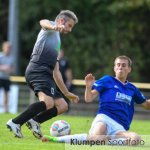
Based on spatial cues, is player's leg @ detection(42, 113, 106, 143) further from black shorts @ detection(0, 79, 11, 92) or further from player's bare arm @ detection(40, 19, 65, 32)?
black shorts @ detection(0, 79, 11, 92)

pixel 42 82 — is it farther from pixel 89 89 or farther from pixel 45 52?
pixel 89 89

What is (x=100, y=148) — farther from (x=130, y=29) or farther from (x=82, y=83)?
(x=130, y=29)

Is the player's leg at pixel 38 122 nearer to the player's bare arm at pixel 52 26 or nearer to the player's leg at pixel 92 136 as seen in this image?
the player's leg at pixel 92 136

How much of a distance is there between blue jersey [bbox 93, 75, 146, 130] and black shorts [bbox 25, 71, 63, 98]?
837 mm

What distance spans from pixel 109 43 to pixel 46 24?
24.2 m

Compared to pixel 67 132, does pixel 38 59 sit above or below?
above

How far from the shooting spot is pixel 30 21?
35.3 m

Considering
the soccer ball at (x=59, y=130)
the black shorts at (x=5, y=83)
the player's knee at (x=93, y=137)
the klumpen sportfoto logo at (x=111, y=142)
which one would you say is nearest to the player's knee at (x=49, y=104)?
the soccer ball at (x=59, y=130)

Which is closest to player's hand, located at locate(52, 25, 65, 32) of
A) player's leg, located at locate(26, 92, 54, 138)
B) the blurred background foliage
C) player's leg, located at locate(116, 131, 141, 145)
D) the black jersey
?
the black jersey

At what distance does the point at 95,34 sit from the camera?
35.7 metres

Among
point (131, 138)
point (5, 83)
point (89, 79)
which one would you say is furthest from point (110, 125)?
point (5, 83)

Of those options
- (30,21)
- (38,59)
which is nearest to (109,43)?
(30,21)

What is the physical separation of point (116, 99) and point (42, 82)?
1.22 meters

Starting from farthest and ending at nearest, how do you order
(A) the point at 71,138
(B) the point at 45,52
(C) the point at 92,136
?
(B) the point at 45,52
(A) the point at 71,138
(C) the point at 92,136
